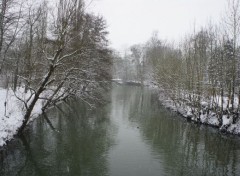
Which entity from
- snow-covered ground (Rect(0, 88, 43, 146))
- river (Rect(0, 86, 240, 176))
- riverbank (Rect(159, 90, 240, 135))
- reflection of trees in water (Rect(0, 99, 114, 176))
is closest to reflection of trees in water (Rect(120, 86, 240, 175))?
river (Rect(0, 86, 240, 176))

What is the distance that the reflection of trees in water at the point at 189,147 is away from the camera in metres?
13.1

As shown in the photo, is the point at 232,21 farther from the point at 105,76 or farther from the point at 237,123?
the point at 105,76

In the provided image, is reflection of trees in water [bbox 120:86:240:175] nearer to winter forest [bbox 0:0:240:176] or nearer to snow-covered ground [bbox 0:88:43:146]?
winter forest [bbox 0:0:240:176]

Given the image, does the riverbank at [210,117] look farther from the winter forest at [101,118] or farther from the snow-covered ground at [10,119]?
the snow-covered ground at [10,119]

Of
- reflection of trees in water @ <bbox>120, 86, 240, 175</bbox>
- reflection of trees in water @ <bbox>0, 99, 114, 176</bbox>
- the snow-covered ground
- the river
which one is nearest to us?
reflection of trees in water @ <bbox>0, 99, 114, 176</bbox>

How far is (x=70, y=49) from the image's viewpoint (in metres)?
17.7

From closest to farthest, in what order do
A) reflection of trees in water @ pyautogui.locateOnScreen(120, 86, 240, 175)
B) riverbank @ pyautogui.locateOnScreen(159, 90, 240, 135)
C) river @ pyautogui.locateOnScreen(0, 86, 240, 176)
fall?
river @ pyautogui.locateOnScreen(0, 86, 240, 176) → reflection of trees in water @ pyautogui.locateOnScreen(120, 86, 240, 175) → riverbank @ pyautogui.locateOnScreen(159, 90, 240, 135)

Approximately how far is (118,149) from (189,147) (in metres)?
4.61

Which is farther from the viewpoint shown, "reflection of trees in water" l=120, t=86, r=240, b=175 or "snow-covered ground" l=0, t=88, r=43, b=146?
"snow-covered ground" l=0, t=88, r=43, b=146

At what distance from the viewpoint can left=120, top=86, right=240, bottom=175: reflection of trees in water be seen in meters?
13.1

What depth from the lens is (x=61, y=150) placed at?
47.6 ft

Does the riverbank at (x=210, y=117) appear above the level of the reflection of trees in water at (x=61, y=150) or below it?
above

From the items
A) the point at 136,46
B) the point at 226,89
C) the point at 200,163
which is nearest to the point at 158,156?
the point at 200,163

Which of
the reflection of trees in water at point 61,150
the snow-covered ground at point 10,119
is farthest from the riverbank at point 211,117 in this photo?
the snow-covered ground at point 10,119
